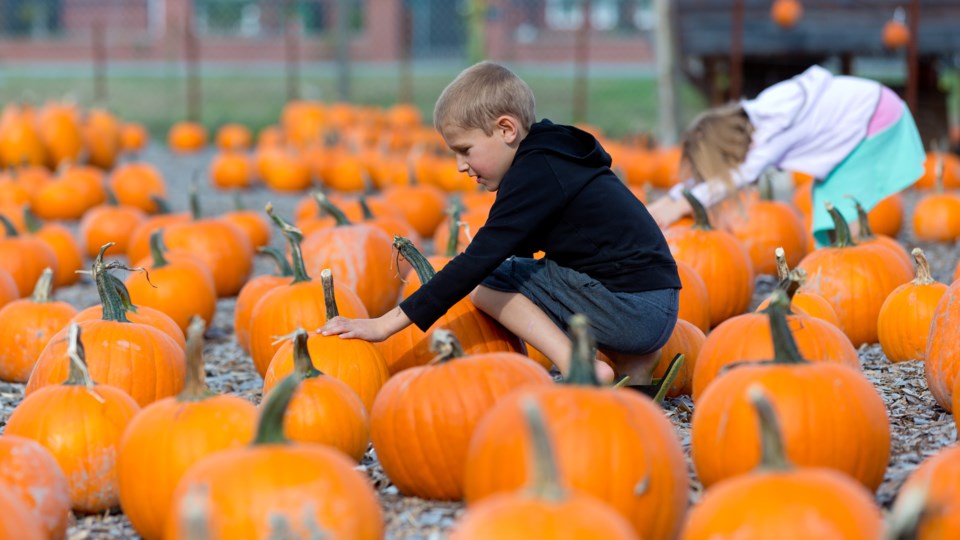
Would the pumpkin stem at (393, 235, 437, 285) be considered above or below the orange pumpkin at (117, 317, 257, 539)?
above

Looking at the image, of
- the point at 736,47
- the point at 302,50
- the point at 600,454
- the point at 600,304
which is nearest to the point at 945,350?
the point at 600,304

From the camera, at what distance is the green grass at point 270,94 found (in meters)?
19.3

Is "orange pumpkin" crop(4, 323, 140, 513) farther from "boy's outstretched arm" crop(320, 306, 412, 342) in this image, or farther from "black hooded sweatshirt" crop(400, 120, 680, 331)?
"black hooded sweatshirt" crop(400, 120, 680, 331)

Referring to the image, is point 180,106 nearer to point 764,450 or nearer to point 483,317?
point 483,317

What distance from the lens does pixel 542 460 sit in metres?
2.15

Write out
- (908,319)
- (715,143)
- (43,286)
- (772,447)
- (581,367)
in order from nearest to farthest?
(772,447), (581,367), (908,319), (43,286), (715,143)

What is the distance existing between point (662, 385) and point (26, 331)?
2.70 metres

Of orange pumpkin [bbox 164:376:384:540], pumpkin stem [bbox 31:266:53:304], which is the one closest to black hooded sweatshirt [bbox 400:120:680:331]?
orange pumpkin [bbox 164:376:384:540]

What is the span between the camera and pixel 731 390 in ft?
9.93

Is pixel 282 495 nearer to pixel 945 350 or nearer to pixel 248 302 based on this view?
pixel 945 350

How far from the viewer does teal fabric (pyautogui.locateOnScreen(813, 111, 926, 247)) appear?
6539mm

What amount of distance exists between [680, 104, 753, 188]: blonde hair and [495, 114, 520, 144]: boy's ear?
7.40 feet

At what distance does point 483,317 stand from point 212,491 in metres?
1.91

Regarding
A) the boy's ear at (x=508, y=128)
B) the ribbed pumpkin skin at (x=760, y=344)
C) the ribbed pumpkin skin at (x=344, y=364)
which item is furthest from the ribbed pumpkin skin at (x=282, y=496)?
the boy's ear at (x=508, y=128)
